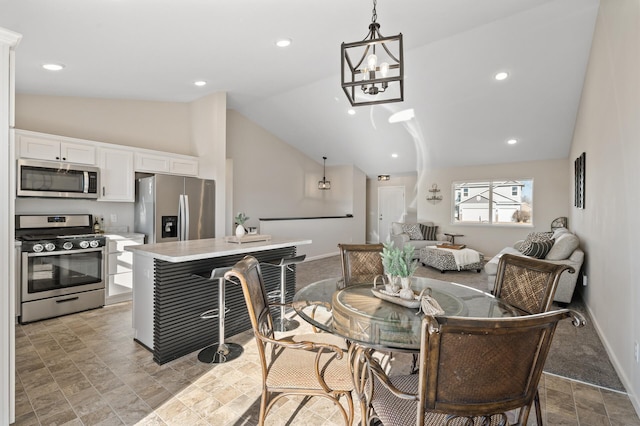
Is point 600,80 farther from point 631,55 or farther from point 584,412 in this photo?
point 584,412

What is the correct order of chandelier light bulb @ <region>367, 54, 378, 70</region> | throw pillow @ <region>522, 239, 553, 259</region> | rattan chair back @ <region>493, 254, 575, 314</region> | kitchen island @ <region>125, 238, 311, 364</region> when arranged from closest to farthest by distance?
rattan chair back @ <region>493, 254, 575, 314</region>, chandelier light bulb @ <region>367, 54, 378, 70</region>, kitchen island @ <region>125, 238, 311, 364</region>, throw pillow @ <region>522, 239, 553, 259</region>

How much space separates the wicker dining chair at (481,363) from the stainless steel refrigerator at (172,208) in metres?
3.99

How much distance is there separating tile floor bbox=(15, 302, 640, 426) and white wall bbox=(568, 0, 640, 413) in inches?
15.2

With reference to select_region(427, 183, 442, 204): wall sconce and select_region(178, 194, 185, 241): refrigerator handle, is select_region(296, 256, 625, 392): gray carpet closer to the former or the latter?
select_region(178, 194, 185, 241): refrigerator handle

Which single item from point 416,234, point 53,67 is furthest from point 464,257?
point 53,67

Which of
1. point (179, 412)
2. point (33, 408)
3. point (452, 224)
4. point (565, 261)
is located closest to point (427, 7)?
point (565, 261)

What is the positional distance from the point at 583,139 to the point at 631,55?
2.83 m

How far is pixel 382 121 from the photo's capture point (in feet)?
21.5

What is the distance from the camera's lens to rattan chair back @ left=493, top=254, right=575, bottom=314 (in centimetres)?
166

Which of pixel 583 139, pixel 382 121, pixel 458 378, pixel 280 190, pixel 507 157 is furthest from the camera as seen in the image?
pixel 280 190

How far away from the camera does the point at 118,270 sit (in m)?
3.99

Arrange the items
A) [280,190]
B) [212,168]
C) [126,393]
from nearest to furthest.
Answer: [126,393], [212,168], [280,190]

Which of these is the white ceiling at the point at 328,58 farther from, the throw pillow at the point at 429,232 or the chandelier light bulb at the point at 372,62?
the throw pillow at the point at 429,232

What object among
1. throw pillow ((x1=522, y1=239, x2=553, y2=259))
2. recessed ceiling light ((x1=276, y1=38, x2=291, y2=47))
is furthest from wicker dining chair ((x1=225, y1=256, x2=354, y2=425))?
throw pillow ((x1=522, y1=239, x2=553, y2=259))
